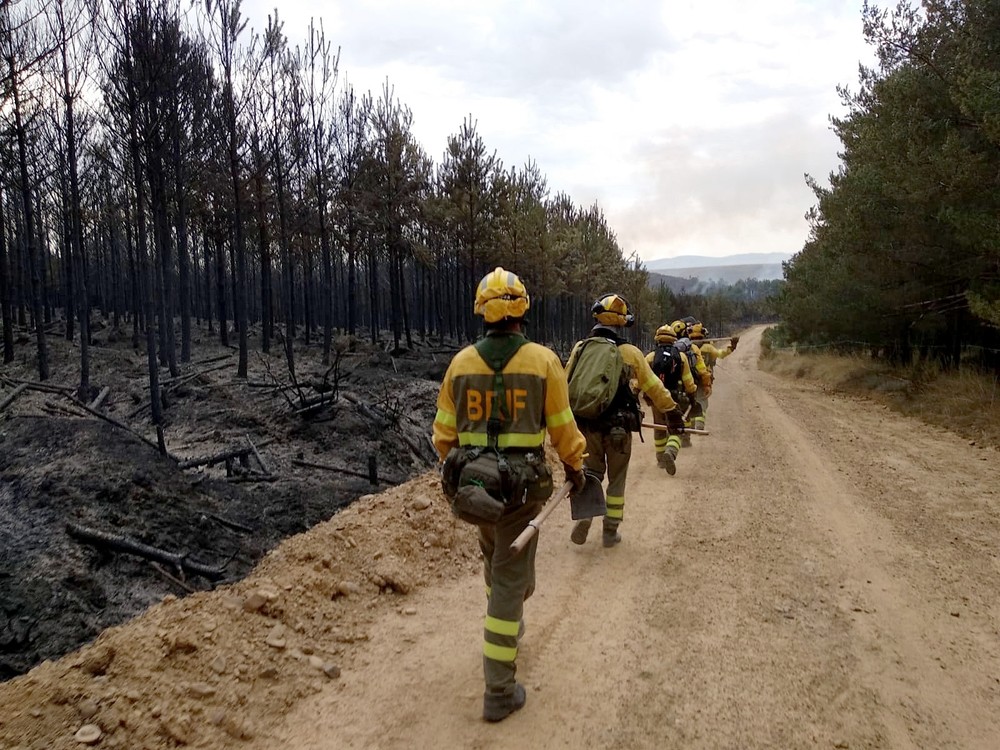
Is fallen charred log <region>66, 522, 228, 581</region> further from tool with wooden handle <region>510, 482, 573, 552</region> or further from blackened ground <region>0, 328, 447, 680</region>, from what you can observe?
tool with wooden handle <region>510, 482, 573, 552</region>

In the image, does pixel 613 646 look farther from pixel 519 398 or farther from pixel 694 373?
pixel 694 373

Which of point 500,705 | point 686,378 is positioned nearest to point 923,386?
point 686,378

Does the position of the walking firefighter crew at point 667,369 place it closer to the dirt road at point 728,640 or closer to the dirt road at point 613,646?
the dirt road at point 728,640

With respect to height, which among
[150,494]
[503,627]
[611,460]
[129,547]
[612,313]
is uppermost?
[612,313]

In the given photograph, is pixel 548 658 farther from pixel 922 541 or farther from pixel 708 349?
pixel 708 349

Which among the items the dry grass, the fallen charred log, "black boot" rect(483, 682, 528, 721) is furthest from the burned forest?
the dry grass

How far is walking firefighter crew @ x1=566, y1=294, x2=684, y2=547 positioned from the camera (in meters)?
5.53

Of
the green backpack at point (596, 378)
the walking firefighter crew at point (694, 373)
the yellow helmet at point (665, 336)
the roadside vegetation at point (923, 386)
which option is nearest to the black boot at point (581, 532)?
the green backpack at point (596, 378)

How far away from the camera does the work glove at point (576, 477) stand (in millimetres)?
3951

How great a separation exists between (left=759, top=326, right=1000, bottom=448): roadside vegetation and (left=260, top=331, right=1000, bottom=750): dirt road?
225 inches

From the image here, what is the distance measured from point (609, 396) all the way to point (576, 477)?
63.5 inches

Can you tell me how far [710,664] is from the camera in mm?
3830

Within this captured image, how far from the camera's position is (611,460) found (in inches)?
235

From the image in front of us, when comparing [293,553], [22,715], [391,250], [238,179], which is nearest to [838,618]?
[293,553]
